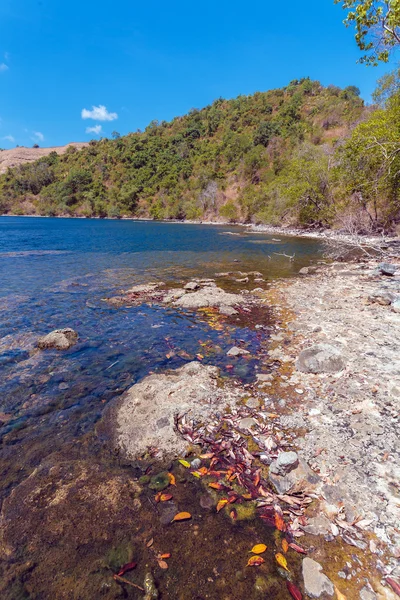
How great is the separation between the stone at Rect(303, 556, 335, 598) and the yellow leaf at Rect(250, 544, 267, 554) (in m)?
0.52

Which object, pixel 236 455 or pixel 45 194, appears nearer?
pixel 236 455

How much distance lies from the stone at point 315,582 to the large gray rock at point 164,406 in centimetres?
259

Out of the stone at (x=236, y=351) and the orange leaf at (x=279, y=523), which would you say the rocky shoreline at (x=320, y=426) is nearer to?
the orange leaf at (x=279, y=523)

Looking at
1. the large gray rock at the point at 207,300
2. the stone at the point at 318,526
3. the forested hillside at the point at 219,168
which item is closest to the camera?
the stone at the point at 318,526

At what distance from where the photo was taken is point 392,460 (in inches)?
188

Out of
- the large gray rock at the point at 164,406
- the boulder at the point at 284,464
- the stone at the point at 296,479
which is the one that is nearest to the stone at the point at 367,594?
the stone at the point at 296,479

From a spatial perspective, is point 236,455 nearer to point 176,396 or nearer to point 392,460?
point 176,396

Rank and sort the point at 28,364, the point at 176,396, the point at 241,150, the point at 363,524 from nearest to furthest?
the point at 363,524 → the point at 176,396 → the point at 28,364 → the point at 241,150

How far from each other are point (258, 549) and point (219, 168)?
451 feet

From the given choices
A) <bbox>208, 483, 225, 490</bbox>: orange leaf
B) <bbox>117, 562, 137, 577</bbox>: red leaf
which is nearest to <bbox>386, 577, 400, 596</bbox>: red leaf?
<bbox>208, 483, 225, 490</bbox>: orange leaf

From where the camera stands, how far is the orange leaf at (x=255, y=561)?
3.63 metres

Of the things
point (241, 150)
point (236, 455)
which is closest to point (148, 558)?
point (236, 455)

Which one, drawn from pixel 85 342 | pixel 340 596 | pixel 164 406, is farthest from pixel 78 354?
pixel 340 596

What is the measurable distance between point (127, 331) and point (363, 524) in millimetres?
9105
